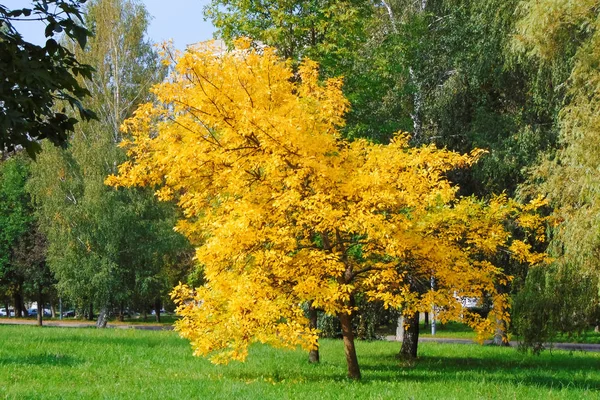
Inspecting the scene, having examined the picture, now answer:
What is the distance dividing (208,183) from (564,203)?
712 centimetres

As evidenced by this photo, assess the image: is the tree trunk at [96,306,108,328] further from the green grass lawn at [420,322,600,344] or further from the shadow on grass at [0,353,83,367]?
the shadow on grass at [0,353,83,367]

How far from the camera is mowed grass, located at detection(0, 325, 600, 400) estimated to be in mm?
11719

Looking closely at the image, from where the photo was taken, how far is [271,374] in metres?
15.0

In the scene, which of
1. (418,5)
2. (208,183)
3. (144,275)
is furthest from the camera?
(144,275)

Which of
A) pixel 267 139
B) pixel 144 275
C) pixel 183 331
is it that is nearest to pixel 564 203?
pixel 267 139

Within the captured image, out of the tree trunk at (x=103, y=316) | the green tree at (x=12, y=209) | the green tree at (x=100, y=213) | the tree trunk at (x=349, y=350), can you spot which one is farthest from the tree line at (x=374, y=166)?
the green tree at (x=12, y=209)

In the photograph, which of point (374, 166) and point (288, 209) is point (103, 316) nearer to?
point (288, 209)

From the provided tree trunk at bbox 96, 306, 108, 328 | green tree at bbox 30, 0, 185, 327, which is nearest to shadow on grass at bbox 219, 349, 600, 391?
green tree at bbox 30, 0, 185, 327

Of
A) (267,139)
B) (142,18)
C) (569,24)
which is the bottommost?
(267,139)

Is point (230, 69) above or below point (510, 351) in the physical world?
above

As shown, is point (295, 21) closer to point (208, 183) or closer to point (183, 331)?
point (208, 183)

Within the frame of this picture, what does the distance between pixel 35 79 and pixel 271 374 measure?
10.7m

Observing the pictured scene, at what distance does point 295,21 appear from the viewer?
2062cm

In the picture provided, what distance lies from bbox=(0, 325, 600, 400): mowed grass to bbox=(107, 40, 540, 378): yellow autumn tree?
0.94 metres
